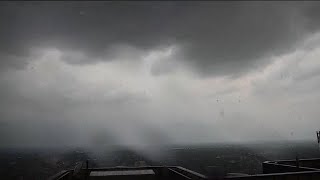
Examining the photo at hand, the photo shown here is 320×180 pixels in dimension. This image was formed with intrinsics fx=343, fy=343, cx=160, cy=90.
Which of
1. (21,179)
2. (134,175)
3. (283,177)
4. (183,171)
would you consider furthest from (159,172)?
(21,179)

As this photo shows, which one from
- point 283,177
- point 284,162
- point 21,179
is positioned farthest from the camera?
point 21,179

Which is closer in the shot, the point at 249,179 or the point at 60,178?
the point at 249,179

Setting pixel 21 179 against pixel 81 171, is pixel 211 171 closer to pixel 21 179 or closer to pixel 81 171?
pixel 81 171

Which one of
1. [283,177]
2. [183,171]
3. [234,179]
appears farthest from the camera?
[183,171]

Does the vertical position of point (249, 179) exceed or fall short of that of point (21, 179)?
it exceeds it

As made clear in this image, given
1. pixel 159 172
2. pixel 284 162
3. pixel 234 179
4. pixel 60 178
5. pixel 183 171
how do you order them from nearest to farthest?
pixel 234 179
pixel 60 178
pixel 183 171
pixel 159 172
pixel 284 162

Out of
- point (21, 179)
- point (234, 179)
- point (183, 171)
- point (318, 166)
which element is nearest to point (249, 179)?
point (234, 179)

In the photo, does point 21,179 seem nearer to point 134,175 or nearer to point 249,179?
point 134,175

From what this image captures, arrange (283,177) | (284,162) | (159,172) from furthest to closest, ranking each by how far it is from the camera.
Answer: (284,162) → (159,172) → (283,177)

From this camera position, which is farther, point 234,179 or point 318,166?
point 318,166
